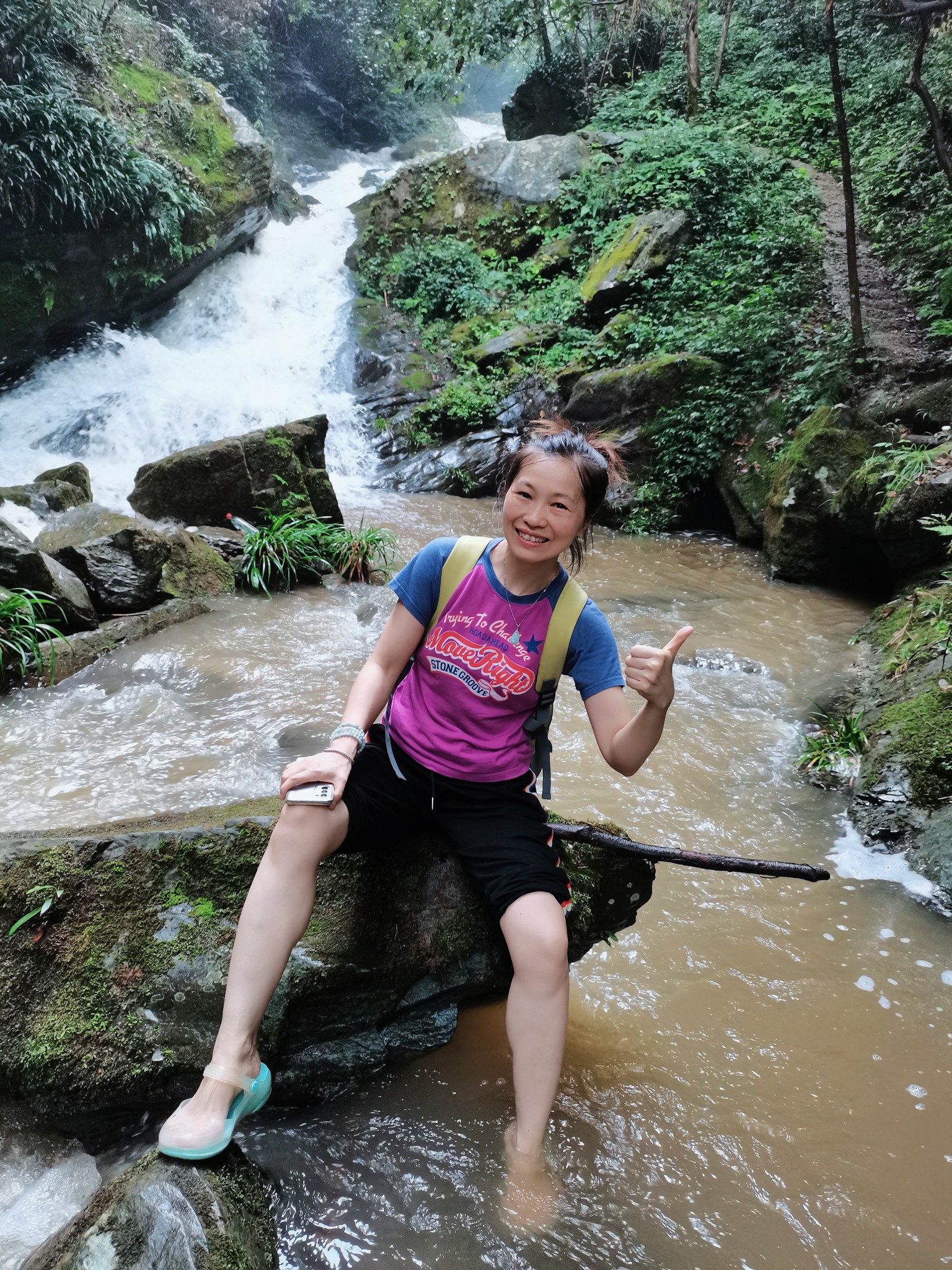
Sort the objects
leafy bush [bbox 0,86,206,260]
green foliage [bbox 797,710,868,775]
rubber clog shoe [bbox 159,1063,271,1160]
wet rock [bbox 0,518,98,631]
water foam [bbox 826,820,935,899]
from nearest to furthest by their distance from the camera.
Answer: rubber clog shoe [bbox 159,1063,271,1160] → water foam [bbox 826,820,935,899] → green foliage [bbox 797,710,868,775] → wet rock [bbox 0,518,98,631] → leafy bush [bbox 0,86,206,260]

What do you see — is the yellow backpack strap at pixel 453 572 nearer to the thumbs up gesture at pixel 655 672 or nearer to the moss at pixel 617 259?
the thumbs up gesture at pixel 655 672

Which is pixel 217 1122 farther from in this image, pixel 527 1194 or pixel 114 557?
pixel 114 557

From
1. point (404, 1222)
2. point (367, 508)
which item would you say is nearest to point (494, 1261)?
point (404, 1222)

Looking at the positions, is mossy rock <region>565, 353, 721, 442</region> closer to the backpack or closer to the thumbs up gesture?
the backpack

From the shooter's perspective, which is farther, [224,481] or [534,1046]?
[224,481]

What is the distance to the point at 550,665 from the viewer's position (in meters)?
2.01

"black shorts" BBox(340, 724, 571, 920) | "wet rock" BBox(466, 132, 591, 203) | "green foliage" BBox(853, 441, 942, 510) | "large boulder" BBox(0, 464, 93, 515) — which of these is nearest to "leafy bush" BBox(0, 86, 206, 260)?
"large boulder" BBox(0, 464, 93, 515)

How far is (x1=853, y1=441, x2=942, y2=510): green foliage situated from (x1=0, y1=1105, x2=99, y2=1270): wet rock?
6.05 metres

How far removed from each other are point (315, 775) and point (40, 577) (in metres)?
3.95

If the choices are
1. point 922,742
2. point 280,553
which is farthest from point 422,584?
point 280,553

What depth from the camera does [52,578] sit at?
4.81 m

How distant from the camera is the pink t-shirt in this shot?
6.52ft

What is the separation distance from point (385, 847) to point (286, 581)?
4674 mm

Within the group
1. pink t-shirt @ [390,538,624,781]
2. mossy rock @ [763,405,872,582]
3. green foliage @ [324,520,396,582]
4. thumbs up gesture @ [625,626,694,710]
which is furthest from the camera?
mossy rock @ [763,405,872,582]
